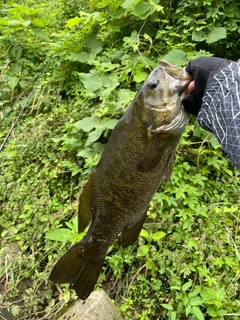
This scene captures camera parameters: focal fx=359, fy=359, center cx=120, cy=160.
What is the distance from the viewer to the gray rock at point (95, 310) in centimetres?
234

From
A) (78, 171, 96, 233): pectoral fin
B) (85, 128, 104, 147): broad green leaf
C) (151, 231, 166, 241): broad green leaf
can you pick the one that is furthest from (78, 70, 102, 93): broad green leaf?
(78, 171, 96, 233): pectoral fin

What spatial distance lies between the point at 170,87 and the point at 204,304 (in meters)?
1.45

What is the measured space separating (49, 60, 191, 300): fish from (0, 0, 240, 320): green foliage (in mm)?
717

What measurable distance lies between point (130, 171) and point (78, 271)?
60 centimetres

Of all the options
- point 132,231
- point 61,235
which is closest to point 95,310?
point 61,235

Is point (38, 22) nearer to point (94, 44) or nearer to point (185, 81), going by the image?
point (94, 44)

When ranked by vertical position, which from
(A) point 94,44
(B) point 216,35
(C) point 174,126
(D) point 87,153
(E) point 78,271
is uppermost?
(C) point 174,126

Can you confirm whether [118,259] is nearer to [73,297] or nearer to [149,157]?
[73,297]

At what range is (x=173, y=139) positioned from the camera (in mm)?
1663

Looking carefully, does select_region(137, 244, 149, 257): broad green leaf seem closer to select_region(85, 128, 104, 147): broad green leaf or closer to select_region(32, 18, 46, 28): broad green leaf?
select_region(85, 128, 104, 147): broad green leaf

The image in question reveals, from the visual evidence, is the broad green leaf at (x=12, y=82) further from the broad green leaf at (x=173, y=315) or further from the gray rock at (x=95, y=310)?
the broad green leaf at (x=173, y=315)

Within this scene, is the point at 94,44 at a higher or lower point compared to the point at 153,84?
lower

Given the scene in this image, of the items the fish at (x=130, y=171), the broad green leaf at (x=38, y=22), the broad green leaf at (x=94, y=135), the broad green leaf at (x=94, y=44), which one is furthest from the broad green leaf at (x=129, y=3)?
the fish at (x=130, y=171)

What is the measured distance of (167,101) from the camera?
5.37 ft
